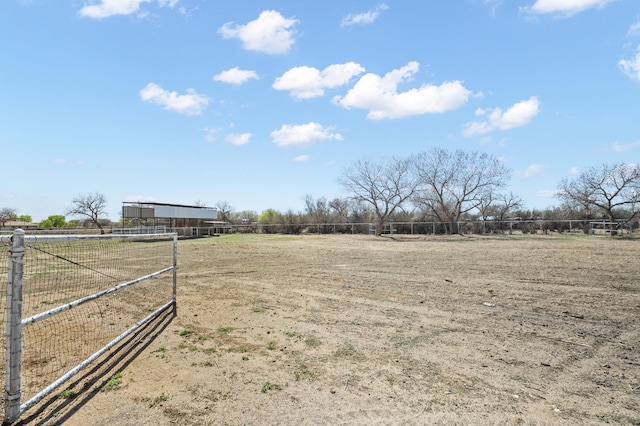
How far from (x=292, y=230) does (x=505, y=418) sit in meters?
49.8

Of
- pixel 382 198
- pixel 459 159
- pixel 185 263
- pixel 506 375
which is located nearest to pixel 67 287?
pixel 185 263

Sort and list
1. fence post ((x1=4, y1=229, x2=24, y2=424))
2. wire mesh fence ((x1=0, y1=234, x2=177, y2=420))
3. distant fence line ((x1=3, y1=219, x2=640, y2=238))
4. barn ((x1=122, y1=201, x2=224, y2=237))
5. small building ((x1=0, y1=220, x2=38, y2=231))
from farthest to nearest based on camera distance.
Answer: small building ((x1=0, y1=220, x2=38, y2=231)) → barn ((x1=122, y1=201, x2=224, y2=237)) → distant fence line ((x1=3, y1=219, x2=640, y2=238)) → wire mesh fence ((x1=0, y1=234, x2=177, y2=420)) → fence post ((x1=4, y1=229, x2=24, y2=424))

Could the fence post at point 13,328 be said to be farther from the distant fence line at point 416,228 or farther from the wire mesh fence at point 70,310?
the distant fence line at point 416,228

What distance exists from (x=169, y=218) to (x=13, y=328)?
44.9 metres

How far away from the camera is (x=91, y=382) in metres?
4.23

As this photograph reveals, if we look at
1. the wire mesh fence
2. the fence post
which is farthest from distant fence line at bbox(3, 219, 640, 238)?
the fence post

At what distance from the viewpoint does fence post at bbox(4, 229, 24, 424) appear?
3.19 metres

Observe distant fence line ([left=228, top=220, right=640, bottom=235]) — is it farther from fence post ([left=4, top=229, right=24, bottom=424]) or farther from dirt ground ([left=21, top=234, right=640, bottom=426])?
fence post ([left=4, top=229, right=24, bottom=424])

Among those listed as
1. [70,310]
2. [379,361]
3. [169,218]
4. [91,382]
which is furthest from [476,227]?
[91,382]

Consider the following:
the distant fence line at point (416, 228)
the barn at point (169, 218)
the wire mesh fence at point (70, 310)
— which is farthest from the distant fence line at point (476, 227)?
the wire mesh fence at point (70, 310)

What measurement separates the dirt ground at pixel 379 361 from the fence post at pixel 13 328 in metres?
0.25

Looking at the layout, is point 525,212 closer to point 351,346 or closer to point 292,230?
point 292,230

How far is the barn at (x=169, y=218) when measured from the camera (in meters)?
41.6

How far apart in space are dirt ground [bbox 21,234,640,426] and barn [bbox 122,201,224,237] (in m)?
33.6
